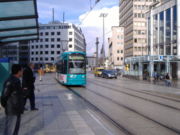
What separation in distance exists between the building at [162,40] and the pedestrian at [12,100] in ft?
107

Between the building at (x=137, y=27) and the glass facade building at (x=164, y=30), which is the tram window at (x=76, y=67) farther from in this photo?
the building at (x=137, y=27)

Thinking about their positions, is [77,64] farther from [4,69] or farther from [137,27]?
[137,27]

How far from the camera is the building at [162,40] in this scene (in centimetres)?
4067

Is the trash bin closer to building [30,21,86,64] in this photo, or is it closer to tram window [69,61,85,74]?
tram window [69,61,85,74]

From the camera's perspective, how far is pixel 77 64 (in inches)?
834

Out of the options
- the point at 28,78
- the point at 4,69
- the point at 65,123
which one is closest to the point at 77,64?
the point at 4,69

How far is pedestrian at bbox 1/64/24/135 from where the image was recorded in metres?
4.66

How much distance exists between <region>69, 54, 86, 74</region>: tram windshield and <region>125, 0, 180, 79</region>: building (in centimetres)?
1709

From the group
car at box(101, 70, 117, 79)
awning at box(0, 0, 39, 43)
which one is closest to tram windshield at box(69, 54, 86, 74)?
awning at box(0, 0, 39, 43)

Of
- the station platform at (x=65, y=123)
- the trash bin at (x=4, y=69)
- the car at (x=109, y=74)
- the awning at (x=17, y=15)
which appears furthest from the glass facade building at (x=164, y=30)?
the trash bin at (x=4, y=69)

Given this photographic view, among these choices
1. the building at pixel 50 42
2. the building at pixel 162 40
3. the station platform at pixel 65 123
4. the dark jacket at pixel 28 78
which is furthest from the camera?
the building at pixel 50 42

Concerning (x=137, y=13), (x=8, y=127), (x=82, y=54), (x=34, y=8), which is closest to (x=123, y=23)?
(x=137, y=13)

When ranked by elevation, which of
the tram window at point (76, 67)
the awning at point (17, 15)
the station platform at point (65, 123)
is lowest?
the station platform at point (65, 123)

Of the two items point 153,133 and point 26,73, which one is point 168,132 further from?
point 26,73
